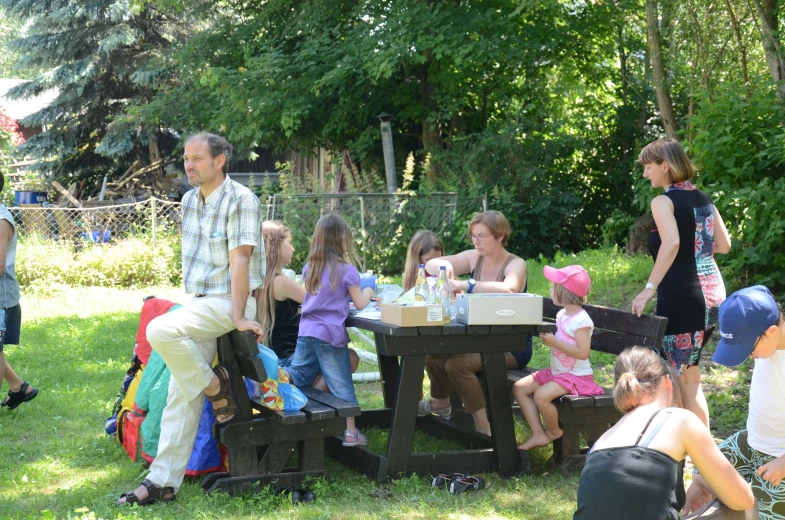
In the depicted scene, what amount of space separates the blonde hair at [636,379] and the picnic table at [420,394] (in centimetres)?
160

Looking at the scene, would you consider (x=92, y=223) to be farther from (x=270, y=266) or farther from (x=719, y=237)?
(x=719, y=237)

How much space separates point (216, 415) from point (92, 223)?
36.6 ft

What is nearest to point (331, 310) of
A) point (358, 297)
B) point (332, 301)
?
point (332, 301)

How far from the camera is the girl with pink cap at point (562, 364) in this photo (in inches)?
174

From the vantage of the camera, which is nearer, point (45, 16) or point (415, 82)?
point (415, 82)

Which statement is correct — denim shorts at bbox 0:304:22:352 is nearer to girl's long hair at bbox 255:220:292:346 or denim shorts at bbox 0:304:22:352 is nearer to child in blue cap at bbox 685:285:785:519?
girl's long hair at bbox 255:220:292:346

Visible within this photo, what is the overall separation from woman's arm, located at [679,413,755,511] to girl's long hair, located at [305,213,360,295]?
2583 mm

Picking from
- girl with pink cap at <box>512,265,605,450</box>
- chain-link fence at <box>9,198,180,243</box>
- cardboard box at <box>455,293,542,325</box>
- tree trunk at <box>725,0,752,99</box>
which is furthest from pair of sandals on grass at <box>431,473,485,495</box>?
chain-link fence at <box>9,198,180,243</box>

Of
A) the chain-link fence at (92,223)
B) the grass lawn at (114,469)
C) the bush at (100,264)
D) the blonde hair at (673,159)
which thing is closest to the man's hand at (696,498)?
the grass lawn at (114,469)

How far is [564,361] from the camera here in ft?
15.0

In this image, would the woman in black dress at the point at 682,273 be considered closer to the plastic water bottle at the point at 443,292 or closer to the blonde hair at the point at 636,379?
the plastic water bottle at the point at 443,292

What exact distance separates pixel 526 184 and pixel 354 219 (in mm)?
2974

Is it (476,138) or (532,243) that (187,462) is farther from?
(476,138)

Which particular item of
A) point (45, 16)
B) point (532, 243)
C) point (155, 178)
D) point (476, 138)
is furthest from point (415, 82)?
point (45, 16)
